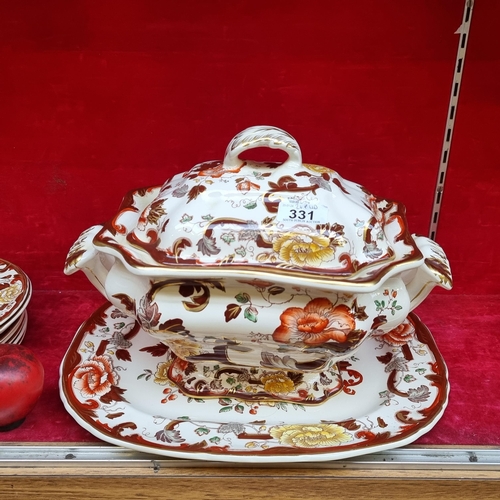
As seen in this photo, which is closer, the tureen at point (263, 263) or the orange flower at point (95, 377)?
the tureen at point (263, 263)

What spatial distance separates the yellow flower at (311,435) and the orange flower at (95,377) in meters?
0.31

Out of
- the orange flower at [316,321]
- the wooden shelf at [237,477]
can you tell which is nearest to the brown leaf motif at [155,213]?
the orange flower at [316,321]

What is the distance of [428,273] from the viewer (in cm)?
87

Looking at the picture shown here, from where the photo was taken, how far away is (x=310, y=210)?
0.86 metres

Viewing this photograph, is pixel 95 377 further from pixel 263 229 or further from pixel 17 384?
pixel 263 229

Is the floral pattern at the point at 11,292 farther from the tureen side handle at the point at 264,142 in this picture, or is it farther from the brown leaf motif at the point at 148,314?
the tureen side handle at the point at 264,142

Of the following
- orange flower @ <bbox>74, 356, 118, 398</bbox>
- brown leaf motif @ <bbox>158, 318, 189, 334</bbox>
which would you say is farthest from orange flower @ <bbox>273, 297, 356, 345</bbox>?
orange flower @ <bbox>74, 356, 118, 398</bbox>

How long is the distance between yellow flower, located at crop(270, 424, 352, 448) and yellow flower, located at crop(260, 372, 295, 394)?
0.08 meters

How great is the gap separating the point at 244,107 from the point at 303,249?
18.0 inches

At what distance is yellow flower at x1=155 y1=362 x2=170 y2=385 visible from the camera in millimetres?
1046

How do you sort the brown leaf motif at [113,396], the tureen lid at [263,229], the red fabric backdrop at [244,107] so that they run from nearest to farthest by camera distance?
the tureen lid at [263,229]
the brown leaf motif at [113,396]
the red fabric backdrop at [244,107]

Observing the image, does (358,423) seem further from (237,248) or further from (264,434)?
(237,248)

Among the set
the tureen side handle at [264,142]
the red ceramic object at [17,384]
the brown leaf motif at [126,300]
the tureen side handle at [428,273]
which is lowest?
the red ceramic object at [17,384]

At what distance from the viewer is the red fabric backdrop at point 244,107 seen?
1084 mm
